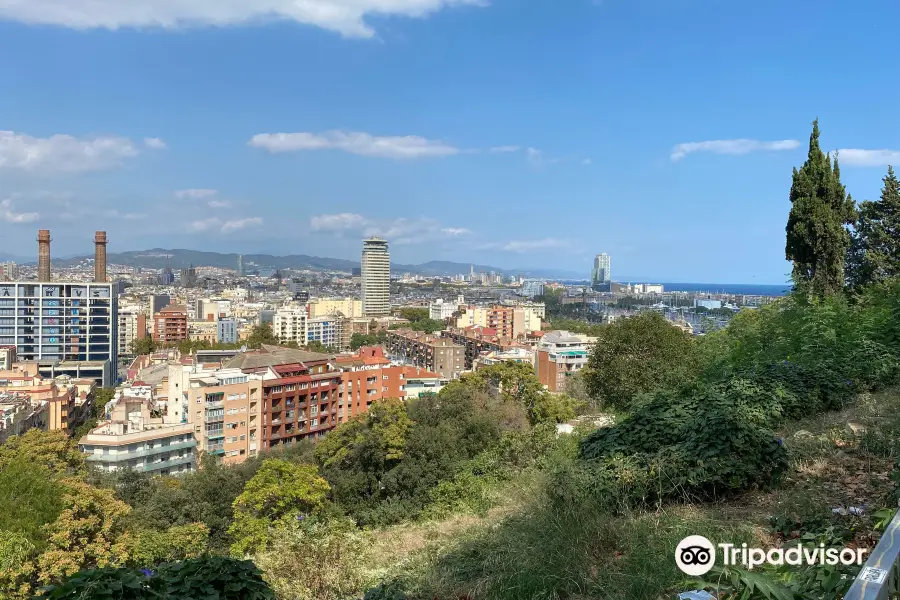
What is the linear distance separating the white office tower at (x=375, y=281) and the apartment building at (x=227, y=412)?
8447cm

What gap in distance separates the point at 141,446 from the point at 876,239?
22.3 meters

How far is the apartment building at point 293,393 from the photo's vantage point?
98.1 feet

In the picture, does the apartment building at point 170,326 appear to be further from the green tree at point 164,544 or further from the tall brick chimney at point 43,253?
the green tree at point 164,544

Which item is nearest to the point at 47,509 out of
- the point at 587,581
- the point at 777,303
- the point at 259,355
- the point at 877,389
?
the point at 587,581

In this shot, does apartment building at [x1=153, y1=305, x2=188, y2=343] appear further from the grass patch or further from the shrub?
the shrub

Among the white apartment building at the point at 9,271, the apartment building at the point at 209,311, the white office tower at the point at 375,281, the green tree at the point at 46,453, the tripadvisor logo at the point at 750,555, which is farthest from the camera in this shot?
the white office tower at the point at 375,281

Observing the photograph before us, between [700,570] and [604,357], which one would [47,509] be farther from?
[700,570]

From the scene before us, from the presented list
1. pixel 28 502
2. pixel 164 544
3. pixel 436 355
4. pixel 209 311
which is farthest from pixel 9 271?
pixel 164 544

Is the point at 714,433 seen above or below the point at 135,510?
above

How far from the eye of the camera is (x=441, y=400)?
17.9 m

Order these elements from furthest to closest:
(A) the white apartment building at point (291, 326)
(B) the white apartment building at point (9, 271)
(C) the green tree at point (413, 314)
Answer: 1. (C) the green tree at point (413, 314)
2. (A) the white apartment building at point (291, 326)
3. (B) the white apartment building at point (9, 271)

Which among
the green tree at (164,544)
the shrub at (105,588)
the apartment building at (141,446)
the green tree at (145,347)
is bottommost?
the green tree at (145,347)

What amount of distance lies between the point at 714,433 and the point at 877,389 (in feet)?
10.2

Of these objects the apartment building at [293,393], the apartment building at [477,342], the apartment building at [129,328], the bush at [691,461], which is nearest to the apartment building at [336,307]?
the apartment building at [129,328]
